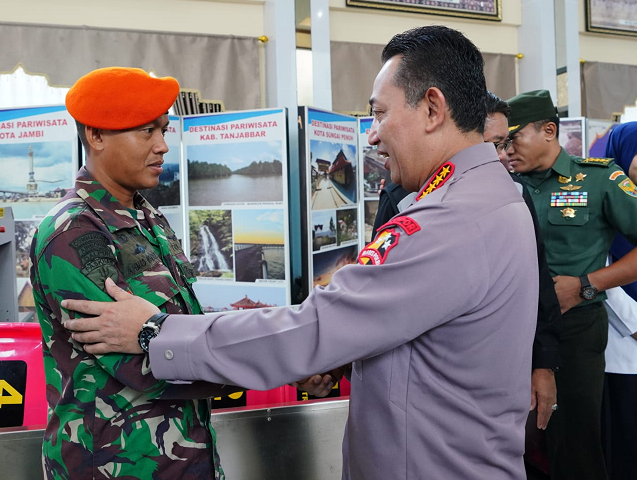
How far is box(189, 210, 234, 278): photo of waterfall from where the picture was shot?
14.2 feet

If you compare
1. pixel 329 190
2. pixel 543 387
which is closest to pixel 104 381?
pixel 543 387

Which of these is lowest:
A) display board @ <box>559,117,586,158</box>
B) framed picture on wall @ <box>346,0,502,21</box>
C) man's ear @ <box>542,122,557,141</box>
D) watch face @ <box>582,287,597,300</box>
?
watch face @ <box>582,287,597,300</box>

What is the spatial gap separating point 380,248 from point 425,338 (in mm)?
162

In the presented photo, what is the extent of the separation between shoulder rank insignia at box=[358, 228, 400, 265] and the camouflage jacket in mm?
392

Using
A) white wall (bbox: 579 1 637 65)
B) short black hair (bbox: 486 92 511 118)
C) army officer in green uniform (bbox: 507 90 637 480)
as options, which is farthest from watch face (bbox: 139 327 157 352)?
white wall (bbox: 579 1 637 65)

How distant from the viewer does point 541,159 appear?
6.96 ft

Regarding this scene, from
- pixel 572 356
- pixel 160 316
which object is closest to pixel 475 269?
pixel 160 316

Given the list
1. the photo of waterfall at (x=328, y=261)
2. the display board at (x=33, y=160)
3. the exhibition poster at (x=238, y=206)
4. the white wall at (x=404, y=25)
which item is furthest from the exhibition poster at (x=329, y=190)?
the display board at (x=33, y=160)

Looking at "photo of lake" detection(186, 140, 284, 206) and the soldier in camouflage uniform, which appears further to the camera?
"photo of lake" detection(186, 140, 284, 206)

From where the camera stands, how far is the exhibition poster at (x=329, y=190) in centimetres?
430

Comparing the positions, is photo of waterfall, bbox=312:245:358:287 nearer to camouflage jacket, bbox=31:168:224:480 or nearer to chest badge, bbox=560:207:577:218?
chest badge, bbox=560:207:577:218

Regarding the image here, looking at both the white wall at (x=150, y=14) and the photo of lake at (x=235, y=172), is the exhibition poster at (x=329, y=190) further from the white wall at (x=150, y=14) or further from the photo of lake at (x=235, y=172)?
the white wall at (x=150, y=14)

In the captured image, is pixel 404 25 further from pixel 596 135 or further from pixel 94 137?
pixel 94 137

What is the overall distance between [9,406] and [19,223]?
2477 millimetres
